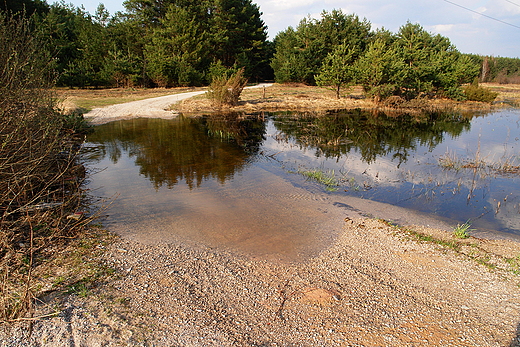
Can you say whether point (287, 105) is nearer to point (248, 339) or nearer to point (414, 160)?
point (414, 160)

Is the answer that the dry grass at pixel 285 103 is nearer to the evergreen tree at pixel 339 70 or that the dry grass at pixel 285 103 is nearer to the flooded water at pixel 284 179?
the evergreen tree at pixel 339 70

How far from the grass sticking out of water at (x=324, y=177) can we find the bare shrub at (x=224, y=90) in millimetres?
14117

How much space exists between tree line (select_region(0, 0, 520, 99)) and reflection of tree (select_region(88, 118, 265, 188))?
11043 mm

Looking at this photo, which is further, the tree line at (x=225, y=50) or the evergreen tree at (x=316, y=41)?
the evergreen tree at (x=316, y=41)

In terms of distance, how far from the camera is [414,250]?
5.31 meters

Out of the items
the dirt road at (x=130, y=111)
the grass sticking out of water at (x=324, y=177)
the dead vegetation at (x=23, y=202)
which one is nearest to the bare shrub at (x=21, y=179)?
the dead vegetation at (x=23, y=202)

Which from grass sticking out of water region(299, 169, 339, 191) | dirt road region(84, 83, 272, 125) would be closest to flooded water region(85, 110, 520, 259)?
grass sticking out of water region(299, 169, 339, 191)

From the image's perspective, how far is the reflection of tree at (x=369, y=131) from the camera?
516 inches

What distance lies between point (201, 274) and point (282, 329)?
4.63 feet

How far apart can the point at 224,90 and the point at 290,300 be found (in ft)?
65.5

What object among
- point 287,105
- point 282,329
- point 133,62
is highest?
point 133,62

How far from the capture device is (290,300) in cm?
405

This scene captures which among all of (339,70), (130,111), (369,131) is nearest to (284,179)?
(369,131)

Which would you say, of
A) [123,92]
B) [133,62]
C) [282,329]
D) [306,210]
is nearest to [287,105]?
[123,92]
